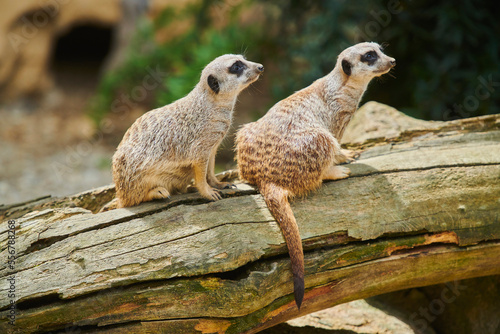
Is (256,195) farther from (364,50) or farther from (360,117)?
(360,117)

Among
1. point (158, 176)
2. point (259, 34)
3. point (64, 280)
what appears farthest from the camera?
point (259, 34)

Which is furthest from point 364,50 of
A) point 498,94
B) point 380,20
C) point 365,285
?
point 498,94

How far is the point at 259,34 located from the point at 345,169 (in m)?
4.30

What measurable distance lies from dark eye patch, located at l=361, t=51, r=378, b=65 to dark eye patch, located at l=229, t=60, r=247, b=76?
0.85 m

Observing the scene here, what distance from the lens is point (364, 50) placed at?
3.09m

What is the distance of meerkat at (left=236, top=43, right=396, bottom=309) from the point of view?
99.8 inches

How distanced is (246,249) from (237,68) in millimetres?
1148

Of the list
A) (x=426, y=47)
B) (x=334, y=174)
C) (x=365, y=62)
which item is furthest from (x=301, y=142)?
(x=426, y=47)

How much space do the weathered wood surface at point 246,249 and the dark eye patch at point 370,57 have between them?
66 centimetres

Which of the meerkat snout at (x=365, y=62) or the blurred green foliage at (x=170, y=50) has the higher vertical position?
the blurred green foliage at (x=170, y=50)

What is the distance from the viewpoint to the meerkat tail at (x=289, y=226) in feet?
7.49

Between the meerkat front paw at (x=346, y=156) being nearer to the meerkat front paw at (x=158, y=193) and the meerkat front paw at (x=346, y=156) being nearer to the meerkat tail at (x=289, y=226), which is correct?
the meerkat tail at (x=289, y=226)

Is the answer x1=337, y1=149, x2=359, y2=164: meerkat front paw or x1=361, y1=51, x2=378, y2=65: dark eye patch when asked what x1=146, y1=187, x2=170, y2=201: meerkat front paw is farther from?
x1=361, y1=51, x2=378, y2=65: dark eye patch

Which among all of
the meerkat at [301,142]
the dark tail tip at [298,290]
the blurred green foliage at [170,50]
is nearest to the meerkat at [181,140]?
the meerkat at [301,142]
